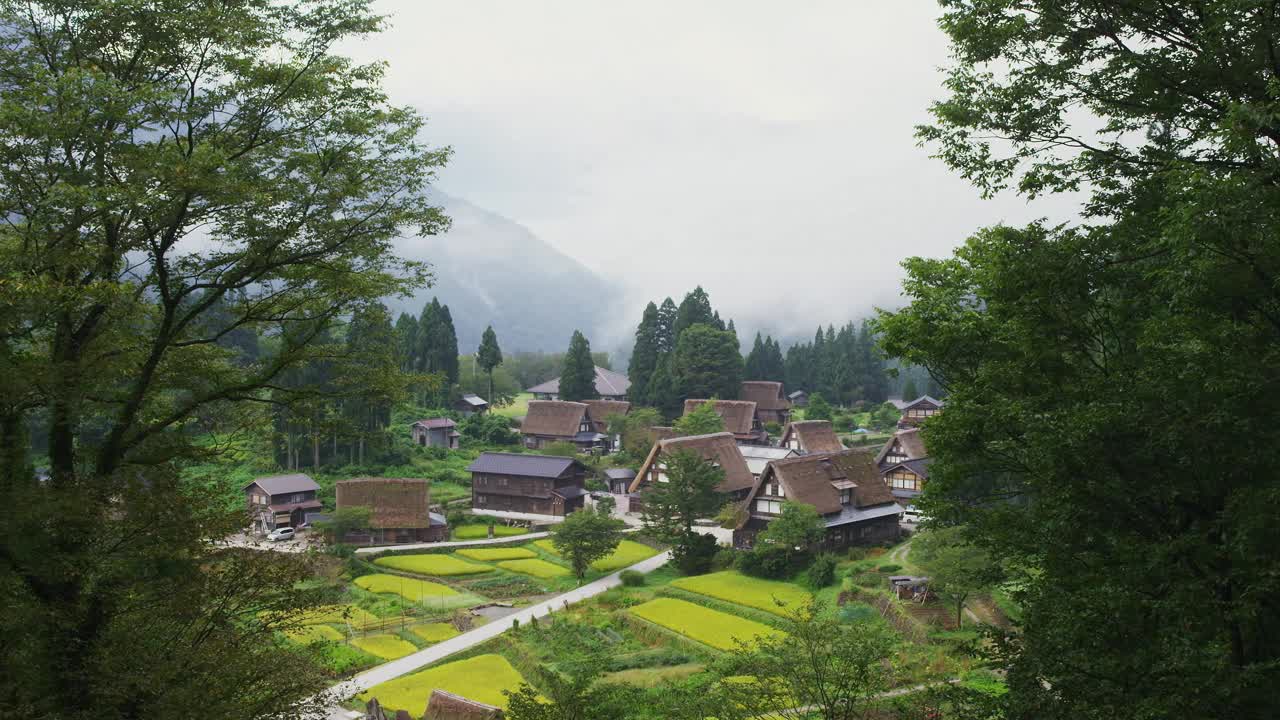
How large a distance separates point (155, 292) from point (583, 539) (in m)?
21.9

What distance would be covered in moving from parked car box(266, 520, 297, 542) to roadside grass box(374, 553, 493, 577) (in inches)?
173

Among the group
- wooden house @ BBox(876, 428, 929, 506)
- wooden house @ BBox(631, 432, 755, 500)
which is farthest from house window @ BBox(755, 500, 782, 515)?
wooden house @ BBox(876, 428, 929, 506)

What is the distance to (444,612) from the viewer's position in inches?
1034

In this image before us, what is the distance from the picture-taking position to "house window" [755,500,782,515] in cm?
3234

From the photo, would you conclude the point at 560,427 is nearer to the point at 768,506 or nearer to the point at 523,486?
the point at 523,486

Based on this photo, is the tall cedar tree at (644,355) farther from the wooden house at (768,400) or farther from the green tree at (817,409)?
the green tree at (817,409)

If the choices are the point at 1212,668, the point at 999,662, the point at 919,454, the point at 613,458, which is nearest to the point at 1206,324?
the point at 1212,668

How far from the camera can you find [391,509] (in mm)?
35375

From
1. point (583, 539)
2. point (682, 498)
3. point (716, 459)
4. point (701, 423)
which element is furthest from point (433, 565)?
point (701, 423)

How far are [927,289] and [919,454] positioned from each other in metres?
29.3

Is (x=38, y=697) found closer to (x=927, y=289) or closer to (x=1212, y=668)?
(x=1212, y=668)

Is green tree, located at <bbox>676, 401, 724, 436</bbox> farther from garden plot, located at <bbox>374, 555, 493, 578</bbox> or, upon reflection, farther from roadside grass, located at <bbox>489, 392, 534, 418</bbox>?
garden plot, located at <bbox>374, 555, 493, 578</bbox>

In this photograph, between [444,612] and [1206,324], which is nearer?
[1206,324]

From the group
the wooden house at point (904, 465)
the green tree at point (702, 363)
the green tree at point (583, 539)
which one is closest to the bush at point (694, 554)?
the green tree at point (583, 539)
